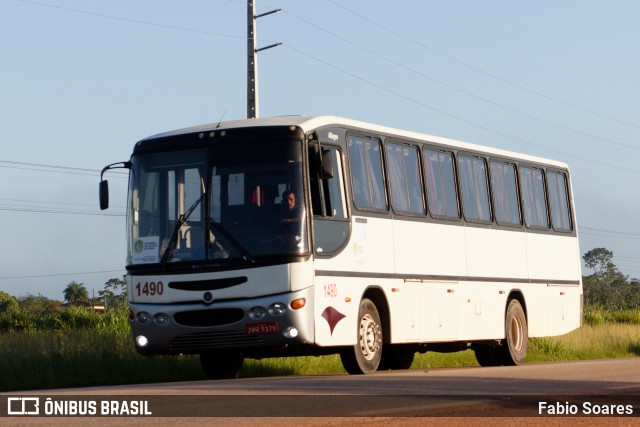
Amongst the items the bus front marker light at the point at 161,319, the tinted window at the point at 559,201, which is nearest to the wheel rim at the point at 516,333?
the tinted window at the point at 559,201

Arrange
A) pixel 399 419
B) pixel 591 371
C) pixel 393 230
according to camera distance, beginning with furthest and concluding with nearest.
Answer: pixel 393 230, pixel 591 371, pixel 399 419

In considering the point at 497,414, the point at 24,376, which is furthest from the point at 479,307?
the point at 497,414

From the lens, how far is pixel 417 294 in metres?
19.9

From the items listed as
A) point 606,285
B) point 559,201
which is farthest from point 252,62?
point 606,285

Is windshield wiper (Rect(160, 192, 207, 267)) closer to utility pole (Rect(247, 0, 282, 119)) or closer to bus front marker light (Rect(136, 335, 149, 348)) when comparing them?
bus front marker light (Rect(136, 335, 149, 348))

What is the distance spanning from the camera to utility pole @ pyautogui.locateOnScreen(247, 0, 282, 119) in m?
33.6

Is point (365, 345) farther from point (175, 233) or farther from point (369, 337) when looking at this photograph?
point (175, 233)

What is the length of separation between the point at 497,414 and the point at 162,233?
7655mm

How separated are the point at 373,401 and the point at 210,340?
5708mm

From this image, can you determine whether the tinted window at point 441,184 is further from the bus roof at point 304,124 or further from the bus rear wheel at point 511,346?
the bus rear wheel at point 511,346

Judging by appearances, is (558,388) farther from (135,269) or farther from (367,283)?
(135,269)

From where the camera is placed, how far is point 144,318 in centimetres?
1755

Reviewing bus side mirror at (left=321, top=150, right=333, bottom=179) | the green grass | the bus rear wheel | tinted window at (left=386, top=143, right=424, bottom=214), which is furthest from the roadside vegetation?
bus side mirror at (left=321, top=150, right=333, bottom=179)

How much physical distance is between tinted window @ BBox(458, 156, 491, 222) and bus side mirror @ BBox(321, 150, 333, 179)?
535cm
